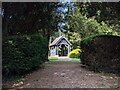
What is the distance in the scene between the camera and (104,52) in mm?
13859

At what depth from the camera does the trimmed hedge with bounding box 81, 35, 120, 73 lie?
536 inches

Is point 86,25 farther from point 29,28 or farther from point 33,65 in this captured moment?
point 33,65

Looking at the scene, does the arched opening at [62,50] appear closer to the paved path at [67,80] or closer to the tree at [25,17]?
the tree at [25,17]

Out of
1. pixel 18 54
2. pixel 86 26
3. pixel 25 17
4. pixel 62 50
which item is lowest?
pixel 18 54

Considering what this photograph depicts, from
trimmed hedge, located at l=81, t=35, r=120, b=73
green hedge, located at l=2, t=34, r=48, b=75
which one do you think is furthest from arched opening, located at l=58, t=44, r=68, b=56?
green hedge, located at l=2, t=34, r=48, b=75

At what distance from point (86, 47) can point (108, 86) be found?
5.07m

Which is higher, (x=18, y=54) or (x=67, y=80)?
(x=18, y=54)

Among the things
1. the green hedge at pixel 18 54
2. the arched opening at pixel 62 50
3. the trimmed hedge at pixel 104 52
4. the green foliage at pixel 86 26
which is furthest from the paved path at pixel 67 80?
the arched opening at pixel 62 50

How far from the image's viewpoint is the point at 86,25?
3375 centimetres

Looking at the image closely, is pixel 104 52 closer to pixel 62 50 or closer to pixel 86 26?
pixel 86 26

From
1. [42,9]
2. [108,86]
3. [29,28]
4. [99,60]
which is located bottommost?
[108,86]

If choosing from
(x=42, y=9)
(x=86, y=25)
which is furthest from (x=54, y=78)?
(x=86, y=25)

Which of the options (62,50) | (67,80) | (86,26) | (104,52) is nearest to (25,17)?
(104,52)

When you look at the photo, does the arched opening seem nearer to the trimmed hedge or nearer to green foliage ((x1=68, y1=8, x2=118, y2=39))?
green foliage ((x1=68, y1=8, x2=118, y2=39))
